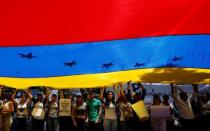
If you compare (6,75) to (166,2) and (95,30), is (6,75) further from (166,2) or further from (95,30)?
(166,2)

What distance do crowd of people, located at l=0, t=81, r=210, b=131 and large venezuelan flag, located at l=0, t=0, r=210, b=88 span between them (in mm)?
821

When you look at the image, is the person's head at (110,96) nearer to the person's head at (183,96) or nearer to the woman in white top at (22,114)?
the person's head at (183,96)

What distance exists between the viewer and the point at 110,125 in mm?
9273

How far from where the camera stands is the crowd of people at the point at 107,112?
902cm

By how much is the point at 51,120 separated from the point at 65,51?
2.23 m

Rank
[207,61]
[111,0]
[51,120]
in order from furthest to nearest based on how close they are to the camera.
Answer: [51,120] → [207,61] → [111,0]

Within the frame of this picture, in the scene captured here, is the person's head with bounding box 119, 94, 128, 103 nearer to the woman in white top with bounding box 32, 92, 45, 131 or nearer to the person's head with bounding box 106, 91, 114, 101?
the person's head with bounding box 106, 91, 114, 101

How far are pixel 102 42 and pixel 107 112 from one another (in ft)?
6.39

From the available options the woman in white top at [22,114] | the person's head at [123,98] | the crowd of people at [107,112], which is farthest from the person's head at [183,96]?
the woman in white top at [22,114]

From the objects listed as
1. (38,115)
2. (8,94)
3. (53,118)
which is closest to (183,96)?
(53,118)

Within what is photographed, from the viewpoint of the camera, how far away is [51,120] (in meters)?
9.66

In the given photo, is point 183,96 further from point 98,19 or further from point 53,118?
point 53,118

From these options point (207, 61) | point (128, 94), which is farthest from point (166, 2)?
point (128, 94)

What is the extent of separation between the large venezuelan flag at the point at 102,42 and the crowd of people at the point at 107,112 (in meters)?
0.82
